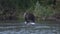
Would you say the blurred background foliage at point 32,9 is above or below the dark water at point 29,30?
below

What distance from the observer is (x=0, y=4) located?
2688cm

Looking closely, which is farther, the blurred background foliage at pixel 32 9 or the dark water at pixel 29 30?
the blurred background foliage at pixel 32 9

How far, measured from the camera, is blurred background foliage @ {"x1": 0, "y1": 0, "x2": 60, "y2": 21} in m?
26.4

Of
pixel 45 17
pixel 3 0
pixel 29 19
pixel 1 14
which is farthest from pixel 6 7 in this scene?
pixel 29 19

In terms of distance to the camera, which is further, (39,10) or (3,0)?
(39,10)

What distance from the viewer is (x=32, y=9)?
2775 cm

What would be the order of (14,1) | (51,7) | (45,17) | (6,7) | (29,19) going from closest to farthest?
(29,19)
(14,1)
(45,17)
(6,7)
(51,7)

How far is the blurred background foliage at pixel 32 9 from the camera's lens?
Answer: 86.5ft

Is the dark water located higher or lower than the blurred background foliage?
higher

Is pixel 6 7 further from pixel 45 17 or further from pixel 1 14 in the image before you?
pixel 45 17

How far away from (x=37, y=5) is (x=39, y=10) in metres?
0.67

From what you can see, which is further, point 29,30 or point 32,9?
point 32,9

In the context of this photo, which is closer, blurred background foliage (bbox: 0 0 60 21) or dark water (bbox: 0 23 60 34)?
dark water (bbox: 0 23 60 34)

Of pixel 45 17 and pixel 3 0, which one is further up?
Answer: pixel 3 0
